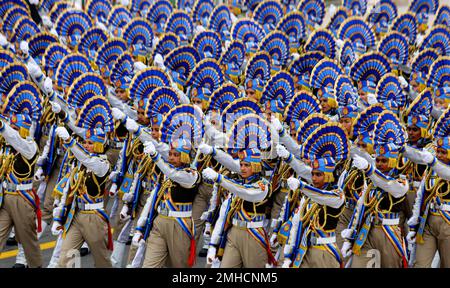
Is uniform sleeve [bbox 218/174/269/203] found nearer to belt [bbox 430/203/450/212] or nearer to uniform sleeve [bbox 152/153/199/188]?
uniform sleeve [bbox 152/153/199/188]

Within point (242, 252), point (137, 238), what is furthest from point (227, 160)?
point (137, 238)

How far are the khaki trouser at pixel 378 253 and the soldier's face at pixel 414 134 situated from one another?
5.91 ft

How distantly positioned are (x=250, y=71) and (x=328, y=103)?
1.51 m

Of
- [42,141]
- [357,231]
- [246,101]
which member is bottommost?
[42,141]

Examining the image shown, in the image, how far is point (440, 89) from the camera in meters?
12.0

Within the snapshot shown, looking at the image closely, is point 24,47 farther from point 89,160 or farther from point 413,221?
point 413,221

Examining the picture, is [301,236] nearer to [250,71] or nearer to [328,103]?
[328,103]

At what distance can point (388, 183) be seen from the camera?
8.04m

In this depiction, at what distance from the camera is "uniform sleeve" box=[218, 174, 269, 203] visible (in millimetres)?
7824

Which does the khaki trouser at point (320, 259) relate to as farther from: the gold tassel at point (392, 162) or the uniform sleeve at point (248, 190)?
the gold tassel at point (392, 162)

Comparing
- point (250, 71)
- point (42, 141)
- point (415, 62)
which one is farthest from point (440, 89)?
point (42, 141)

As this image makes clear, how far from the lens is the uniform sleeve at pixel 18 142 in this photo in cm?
864

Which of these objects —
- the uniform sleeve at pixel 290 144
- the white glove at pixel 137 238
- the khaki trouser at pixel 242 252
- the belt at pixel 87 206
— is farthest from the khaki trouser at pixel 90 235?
the uniform sleeve at pixel 290 144

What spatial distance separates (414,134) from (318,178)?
2.51 m
